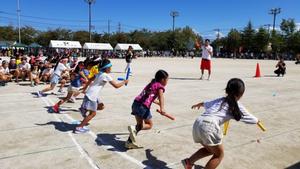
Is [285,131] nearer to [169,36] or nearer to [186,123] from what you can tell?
[186,123]

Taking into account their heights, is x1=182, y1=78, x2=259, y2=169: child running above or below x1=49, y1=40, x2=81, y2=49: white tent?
below

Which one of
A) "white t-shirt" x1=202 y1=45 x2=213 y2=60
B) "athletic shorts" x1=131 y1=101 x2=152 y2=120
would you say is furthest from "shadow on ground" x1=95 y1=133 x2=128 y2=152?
"white t-shirt" x1=202 y1=45 x2=213 y2=60

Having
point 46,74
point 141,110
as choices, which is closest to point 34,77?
point 46,74

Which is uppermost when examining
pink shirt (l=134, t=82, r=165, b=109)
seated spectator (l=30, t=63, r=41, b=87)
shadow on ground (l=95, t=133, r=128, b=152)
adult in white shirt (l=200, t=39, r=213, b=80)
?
adult in white shirt (l=200, t=39, r=213, b=80)

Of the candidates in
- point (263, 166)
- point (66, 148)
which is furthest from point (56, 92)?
point (263, 166)

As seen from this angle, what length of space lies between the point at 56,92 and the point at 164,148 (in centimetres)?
635

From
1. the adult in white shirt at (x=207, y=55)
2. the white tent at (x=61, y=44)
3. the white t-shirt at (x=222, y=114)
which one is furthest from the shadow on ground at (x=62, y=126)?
the white tent at (x=61, y=44)

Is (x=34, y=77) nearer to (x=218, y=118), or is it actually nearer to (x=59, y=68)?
(x=59, y=68)

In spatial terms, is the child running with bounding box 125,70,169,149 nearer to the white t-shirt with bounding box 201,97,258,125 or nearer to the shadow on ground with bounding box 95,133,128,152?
the shadow on ground with bounding box 95,133,128,152

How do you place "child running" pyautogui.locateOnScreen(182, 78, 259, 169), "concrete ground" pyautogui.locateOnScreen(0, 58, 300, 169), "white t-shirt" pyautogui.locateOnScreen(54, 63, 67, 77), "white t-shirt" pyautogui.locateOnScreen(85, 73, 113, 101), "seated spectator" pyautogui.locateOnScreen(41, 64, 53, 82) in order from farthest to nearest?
"seated spectator" pyautogui.locateOnScreen(41, 64, 53, 82) → "white t-shirt" pyautogui.locateOnScreen(54, 63, 67, 77) → "white t-shirt" pyautogui.locateOnScreen(85, 73, 113, 101) → "concrete ground" pyautogui.locateOnScreen(0, 58, 300, 169) → "child running" pyautogui.locateOnScreen(182, 78, 259, 169)

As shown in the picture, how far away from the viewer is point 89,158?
4.44 m

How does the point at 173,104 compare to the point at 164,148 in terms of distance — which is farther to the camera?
the point at 173,104

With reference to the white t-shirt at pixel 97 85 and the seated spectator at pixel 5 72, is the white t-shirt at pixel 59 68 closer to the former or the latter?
the seated spectator at pixel 5 72

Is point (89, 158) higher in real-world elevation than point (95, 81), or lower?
lower
